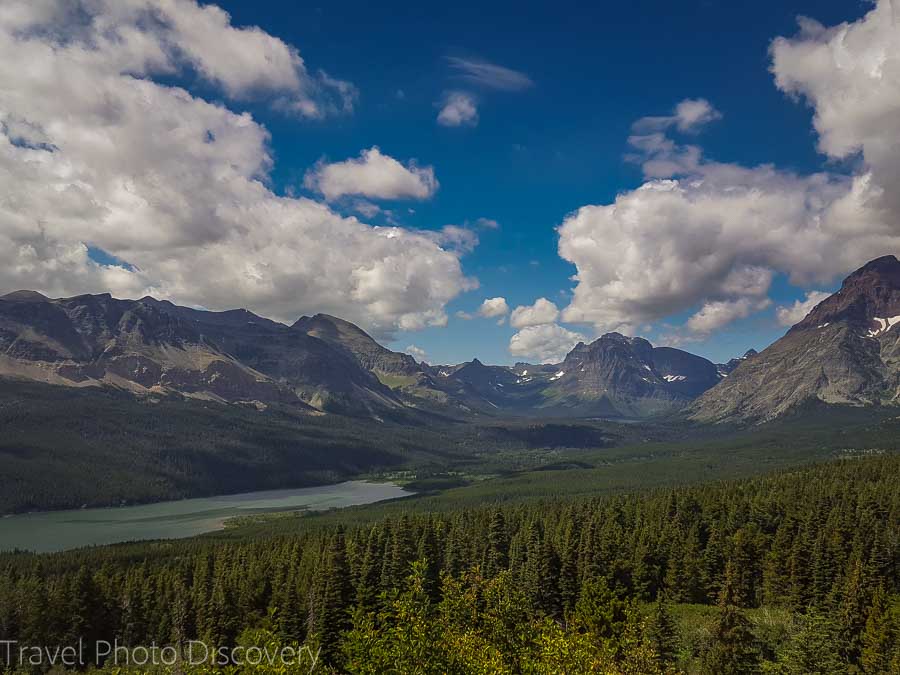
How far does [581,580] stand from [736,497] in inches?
2410

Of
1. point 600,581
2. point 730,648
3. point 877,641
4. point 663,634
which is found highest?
point 663,634

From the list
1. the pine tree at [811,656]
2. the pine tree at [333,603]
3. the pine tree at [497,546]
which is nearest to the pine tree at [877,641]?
the pine tree at [811,656]

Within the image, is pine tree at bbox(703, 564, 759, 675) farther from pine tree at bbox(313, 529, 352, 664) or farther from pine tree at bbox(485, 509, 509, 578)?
pine tree at bbox(485, 509, 509, 578)

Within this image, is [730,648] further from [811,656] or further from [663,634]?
[811,656]

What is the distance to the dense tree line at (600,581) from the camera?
71500mm

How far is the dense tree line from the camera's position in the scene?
7150 cm

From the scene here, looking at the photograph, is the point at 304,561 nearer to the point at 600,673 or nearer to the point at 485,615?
the point at 485,615

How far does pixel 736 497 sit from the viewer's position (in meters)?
144

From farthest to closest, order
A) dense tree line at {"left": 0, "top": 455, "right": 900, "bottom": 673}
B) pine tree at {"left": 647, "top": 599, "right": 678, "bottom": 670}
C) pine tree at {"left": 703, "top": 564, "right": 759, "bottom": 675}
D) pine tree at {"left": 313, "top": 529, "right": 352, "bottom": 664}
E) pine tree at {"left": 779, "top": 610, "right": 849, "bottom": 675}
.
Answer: pine tree at {"left": 313, "top": 529, "right": 352, "bottom": 664}
dense tree line at {"left": 0, "top": 455, "right": 900, "bottom": 673}
pine tree at {"left": 647, "top": 599, "right": 678, "bottom": 670}
pine tree at {"left": 703, "top": 564, "right": 759, "bottom": 675}
pine tree at {"left": 779, "top": 610, "right": 849, "bottom": 675}

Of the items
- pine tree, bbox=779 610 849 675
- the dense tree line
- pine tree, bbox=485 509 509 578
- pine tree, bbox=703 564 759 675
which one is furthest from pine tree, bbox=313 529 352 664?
pine tree, bbox=779 610 849 675

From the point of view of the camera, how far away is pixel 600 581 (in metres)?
95.3

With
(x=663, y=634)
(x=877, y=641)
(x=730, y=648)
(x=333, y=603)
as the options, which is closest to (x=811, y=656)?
(x=730, y=648)

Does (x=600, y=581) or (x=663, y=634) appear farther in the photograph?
(x=600, y=581)

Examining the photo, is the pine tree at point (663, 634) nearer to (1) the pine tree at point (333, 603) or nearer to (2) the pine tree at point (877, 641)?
(2) the pine tree at point (877, 641)
